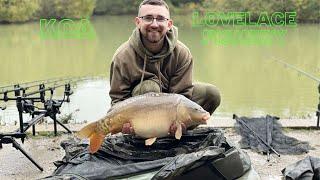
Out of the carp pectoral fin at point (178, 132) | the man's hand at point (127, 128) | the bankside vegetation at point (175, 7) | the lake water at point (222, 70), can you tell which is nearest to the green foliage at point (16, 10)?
the bankside vegetation at point (175, 7)

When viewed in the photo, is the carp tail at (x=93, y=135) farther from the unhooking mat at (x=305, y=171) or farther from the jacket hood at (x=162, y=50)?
the unhooking mat at (x=305, y=171)

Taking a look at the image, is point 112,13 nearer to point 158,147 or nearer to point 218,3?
point 218,3

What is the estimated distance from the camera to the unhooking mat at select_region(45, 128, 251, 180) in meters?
1.75

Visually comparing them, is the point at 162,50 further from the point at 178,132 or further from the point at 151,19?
the point at 178,132

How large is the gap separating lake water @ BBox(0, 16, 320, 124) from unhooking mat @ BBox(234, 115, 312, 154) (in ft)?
4.75

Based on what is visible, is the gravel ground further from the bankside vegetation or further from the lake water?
the bankside vegetation

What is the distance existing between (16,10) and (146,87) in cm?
2473

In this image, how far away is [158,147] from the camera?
2100mm

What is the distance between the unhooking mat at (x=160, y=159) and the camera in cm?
175

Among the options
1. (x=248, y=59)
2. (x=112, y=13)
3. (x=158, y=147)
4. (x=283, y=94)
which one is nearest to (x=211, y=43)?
(x=248, y=59)

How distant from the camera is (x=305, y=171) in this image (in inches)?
82.5

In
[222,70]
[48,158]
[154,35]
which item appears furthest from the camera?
[222,70]

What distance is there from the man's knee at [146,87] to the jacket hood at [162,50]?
11 cm

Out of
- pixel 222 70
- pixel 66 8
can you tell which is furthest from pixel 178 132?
pixel 66 8
